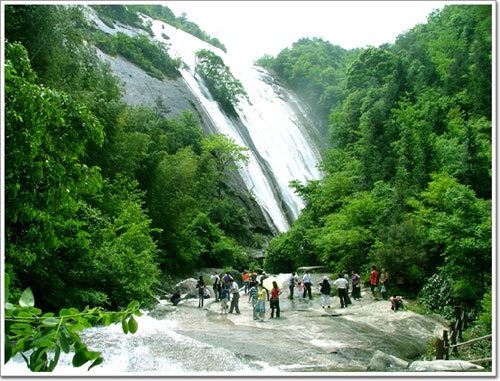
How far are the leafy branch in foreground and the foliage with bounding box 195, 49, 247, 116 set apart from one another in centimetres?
4342

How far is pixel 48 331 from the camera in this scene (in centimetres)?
173

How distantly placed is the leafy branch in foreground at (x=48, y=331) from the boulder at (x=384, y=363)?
26.4 ft

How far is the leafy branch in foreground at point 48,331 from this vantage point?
1677 mm

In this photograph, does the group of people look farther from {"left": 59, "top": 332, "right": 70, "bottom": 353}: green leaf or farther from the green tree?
{"left": 59, "top": 332, "right": 70, "bottom": 353}: green leaf

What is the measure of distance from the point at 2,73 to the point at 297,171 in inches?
1462

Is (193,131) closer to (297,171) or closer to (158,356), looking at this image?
(297,171)

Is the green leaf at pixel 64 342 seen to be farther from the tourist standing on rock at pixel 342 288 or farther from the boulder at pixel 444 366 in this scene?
the tourist standing on rock at pixel 342 288

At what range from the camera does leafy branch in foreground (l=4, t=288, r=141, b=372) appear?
5.50ft

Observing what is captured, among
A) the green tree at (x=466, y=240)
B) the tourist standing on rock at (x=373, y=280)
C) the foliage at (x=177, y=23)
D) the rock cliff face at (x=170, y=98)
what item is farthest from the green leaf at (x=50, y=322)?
the foliage at (x=177, y=23)

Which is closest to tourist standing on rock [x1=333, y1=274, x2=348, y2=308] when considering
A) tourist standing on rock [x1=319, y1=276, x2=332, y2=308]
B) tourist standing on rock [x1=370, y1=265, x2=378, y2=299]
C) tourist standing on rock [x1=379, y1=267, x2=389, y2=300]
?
tourist standing on rock [x1=319, y1=276, x2=332, y2=308]

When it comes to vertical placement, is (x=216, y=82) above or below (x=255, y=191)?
above

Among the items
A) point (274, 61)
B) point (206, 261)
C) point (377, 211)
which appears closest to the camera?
point (377, 211)

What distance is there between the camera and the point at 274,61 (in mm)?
72125

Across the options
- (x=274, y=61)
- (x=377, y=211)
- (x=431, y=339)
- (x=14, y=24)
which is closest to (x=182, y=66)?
(x=274, y=61)
